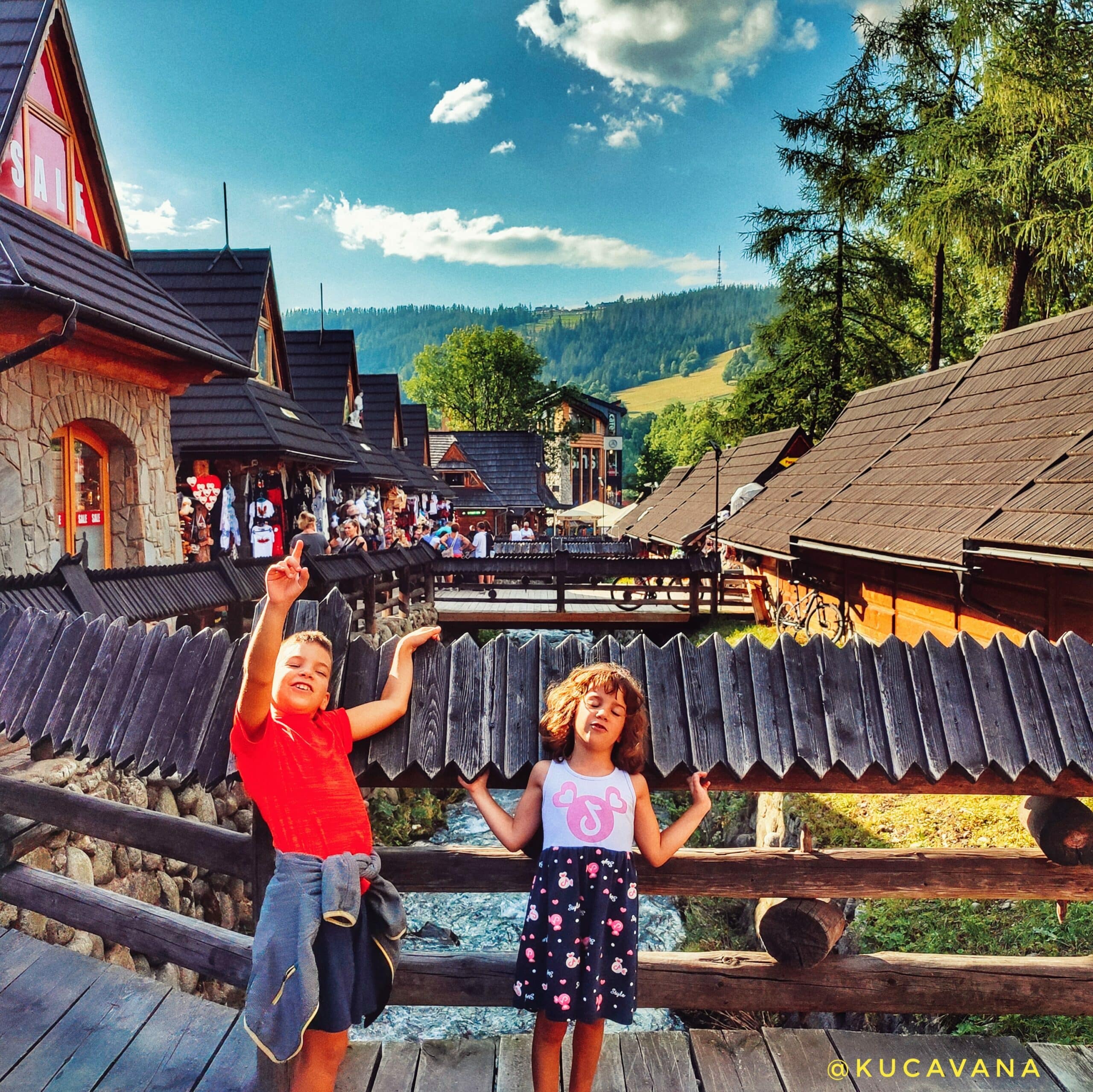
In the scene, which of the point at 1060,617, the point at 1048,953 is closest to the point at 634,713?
the point at 1048,953

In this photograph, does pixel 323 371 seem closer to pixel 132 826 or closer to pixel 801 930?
pixel 132 826

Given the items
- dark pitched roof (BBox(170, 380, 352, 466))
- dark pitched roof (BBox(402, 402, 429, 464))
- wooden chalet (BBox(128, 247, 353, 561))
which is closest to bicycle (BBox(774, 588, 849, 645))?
dark pitched roof (BBox(170, 380, 352, 466))

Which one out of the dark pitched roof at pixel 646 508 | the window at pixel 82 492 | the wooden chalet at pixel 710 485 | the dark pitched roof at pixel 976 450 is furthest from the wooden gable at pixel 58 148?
the dark pitched roof at pixel 646 508

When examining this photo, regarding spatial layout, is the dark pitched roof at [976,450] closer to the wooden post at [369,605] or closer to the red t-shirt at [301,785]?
the red t-shirt at [301,785]

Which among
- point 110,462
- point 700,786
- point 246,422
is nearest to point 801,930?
point 700,786

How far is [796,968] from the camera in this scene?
8.37 ft

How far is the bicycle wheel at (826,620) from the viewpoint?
10.6 metres

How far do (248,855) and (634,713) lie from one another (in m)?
1.38

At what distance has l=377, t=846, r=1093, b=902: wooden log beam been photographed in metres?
2.52

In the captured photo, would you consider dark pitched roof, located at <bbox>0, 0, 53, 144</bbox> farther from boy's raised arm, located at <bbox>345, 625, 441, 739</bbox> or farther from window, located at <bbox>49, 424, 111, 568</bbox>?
boy's raised arm, located at <bbox>345, 625, 441, 739</bbox>

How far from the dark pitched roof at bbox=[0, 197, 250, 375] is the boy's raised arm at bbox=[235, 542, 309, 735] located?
14.4 ft

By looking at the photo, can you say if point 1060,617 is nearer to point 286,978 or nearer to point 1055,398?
point 1055,398

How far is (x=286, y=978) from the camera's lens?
1930mm

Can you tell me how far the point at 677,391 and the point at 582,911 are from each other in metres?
182
